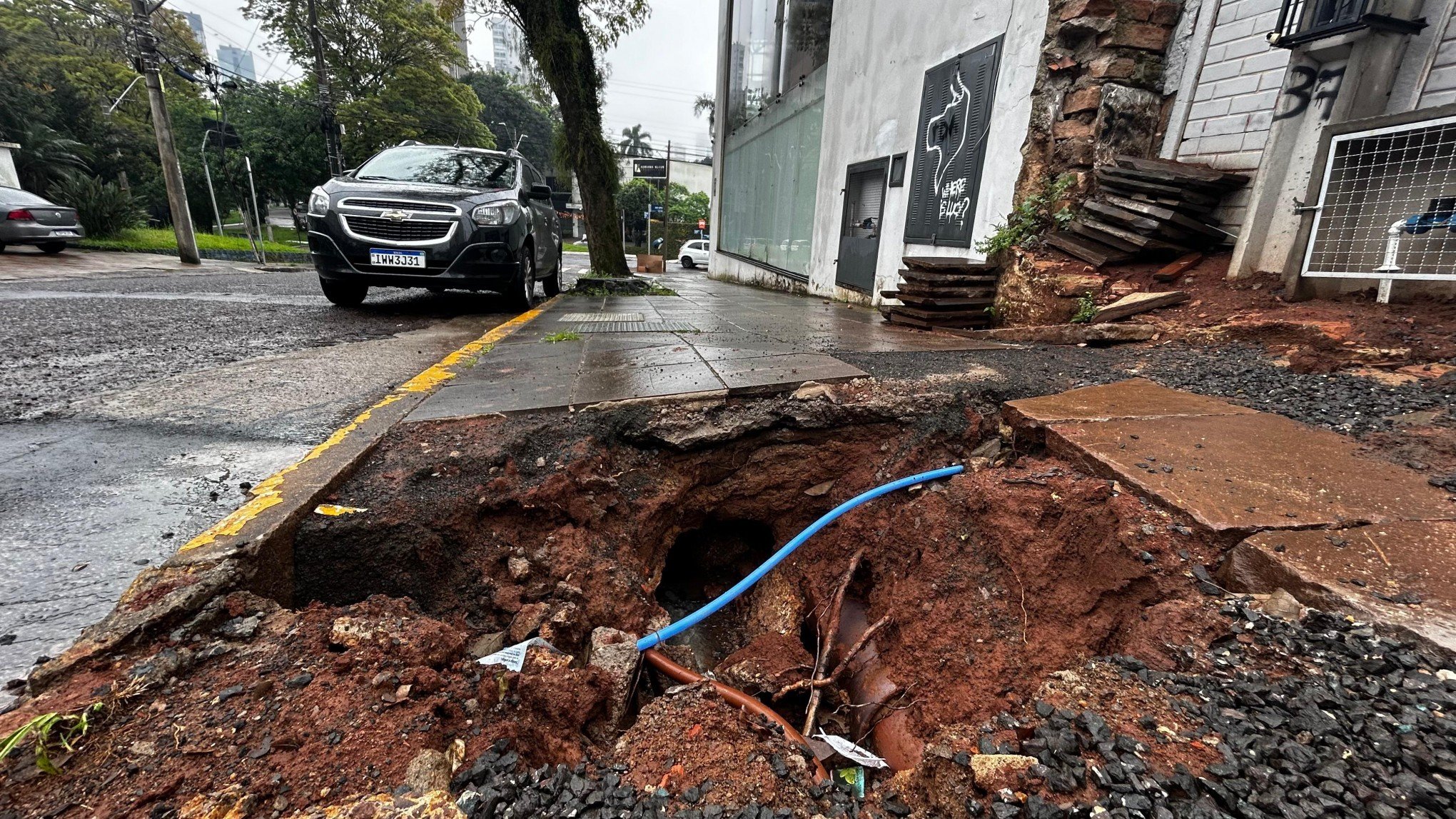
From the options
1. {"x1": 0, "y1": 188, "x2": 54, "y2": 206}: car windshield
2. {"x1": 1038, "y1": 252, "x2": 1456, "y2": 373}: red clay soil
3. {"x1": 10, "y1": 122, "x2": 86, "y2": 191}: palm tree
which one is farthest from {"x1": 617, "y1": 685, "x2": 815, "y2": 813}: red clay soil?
{"x1": 10, "y1": 122, "x2": 86, "y2": 191}: palm tree

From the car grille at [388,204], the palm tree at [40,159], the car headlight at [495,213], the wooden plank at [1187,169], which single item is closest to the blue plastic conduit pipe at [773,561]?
the wooden plank at [1187,169]

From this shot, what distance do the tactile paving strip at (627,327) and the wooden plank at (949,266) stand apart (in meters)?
2.02

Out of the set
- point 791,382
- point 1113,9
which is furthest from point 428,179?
point 1113,9

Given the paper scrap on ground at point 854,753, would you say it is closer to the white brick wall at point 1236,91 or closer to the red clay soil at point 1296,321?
the red clay soil at point 1296,321

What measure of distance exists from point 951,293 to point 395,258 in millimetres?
4933

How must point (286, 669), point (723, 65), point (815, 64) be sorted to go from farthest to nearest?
1. point (723, 65)
2. point (815, 64)
3. point (286, 669)

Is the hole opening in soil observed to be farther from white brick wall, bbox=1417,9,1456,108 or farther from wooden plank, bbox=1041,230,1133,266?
white brick wall, bbox=1417,9,1456,108

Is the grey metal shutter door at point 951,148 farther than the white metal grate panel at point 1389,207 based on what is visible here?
Yes

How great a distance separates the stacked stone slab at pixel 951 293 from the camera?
15.9ft

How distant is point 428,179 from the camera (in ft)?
19.0

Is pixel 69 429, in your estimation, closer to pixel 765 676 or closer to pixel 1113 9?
pixel 765 676

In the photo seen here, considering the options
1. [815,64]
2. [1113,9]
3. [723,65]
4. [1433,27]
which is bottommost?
[1433,27]

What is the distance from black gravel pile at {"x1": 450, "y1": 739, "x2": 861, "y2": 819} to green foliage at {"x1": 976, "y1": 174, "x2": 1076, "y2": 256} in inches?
195

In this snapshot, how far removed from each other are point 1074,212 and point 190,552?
5.67 meters
